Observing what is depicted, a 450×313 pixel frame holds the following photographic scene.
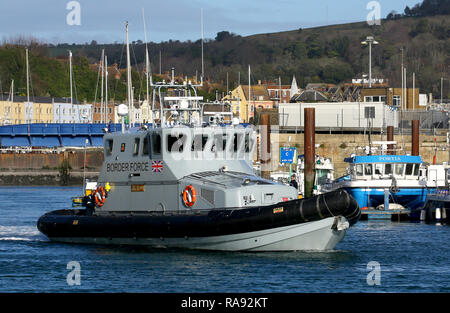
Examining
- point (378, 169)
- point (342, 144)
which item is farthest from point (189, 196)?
point (342, 144)

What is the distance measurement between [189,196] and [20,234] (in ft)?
33.5

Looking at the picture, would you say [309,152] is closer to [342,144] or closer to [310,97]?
[342,144]

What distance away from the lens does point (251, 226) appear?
23.8m

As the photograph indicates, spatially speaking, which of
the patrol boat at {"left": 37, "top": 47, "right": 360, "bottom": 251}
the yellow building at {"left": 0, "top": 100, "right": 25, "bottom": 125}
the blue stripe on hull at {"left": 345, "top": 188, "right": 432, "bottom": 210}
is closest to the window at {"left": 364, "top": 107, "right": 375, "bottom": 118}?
the blue stripe on hull at {"left": 345, "top": 188, "right": 432, "bottom": 210}

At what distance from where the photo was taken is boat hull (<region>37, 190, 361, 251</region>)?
23.2m

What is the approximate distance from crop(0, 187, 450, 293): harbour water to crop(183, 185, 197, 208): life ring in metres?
1.43

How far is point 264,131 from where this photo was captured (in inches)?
1795

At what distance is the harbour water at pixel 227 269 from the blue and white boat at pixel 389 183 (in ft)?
38.2

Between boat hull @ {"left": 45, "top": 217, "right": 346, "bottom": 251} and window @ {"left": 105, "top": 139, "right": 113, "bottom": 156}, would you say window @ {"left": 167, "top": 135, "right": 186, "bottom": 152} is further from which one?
window @ {"left": 105, "top": 139, "right": 113, "bottom": 156}

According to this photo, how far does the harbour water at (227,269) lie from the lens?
20.5 m

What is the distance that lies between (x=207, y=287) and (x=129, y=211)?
7.47 m
